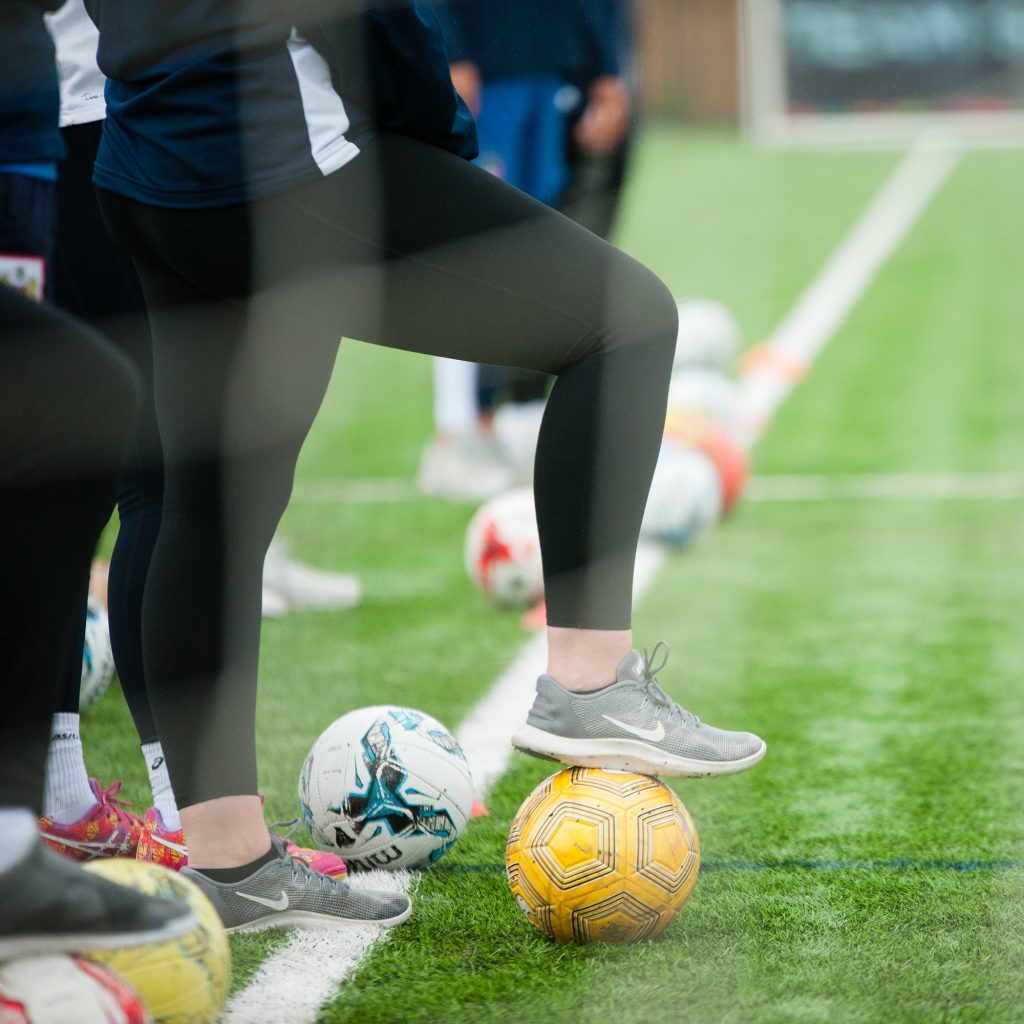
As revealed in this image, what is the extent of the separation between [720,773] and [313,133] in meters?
1.04

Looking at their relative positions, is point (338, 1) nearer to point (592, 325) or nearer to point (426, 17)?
point (426, 17)

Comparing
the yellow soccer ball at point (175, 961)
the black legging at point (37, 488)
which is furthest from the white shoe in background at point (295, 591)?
the black legging at point (37, 488)

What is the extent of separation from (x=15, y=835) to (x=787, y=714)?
84.5 inches

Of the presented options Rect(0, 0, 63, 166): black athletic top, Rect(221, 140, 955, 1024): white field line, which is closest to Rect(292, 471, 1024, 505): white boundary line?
Rect(221, 140, 955, 1024): white field line

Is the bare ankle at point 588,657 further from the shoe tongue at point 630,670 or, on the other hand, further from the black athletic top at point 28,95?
the black athletic top at point 28,95

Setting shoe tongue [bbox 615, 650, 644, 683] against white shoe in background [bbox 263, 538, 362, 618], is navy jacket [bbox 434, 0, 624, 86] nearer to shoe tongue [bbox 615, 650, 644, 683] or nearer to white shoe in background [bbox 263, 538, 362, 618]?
white shoe in background [bbox 263, 538, 362, 618]

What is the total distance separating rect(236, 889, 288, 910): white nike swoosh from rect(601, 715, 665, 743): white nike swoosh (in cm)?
54

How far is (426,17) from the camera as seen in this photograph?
1.91 meters

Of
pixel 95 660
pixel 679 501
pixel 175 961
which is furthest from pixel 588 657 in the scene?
pixel 679 501

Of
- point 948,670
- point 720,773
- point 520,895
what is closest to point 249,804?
point 520,895

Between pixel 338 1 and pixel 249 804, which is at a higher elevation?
pixel 338 1

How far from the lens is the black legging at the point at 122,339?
94.0 inches

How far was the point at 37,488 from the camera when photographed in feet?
5.65

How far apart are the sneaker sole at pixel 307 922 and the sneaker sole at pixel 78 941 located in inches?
16.5
